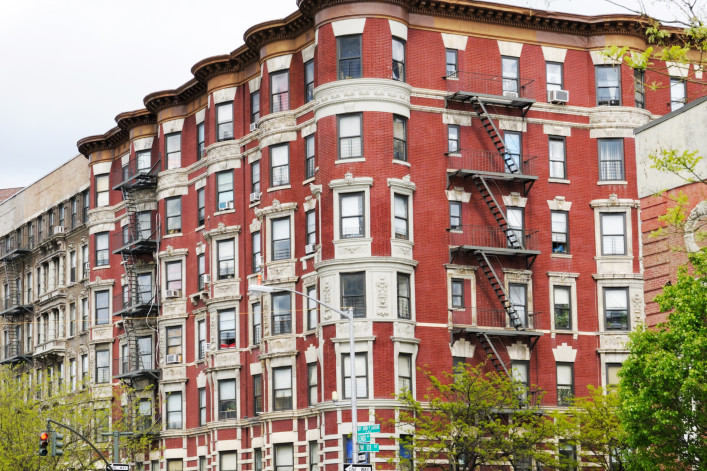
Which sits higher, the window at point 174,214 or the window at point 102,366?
the window at point 174,214

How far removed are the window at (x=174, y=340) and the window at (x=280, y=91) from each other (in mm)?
14610

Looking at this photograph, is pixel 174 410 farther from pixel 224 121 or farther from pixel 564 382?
pixel 564 382

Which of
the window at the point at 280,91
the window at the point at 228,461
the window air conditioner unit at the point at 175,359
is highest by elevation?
the window at the point at 280,91

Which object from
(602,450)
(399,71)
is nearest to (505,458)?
(602,450)

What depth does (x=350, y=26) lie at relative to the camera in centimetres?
5828

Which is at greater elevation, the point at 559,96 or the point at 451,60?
the point at 451,60

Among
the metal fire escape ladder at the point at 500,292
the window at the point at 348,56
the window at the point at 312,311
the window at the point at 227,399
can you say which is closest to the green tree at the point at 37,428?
the window at the point at 227,399

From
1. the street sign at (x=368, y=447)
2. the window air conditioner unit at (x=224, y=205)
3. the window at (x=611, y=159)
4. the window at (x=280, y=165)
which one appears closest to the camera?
the street sign at (x=368, y=447)

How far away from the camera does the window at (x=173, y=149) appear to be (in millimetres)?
71938

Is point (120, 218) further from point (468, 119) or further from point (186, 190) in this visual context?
point (468, 119)

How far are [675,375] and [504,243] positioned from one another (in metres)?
27.0

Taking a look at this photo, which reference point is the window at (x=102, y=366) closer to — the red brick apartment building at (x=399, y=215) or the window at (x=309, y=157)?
the red brick apartment building at (x=399, y=215)

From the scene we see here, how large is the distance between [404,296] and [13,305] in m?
46.0

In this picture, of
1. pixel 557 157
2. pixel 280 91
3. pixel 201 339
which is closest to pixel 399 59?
pixel 280 91
